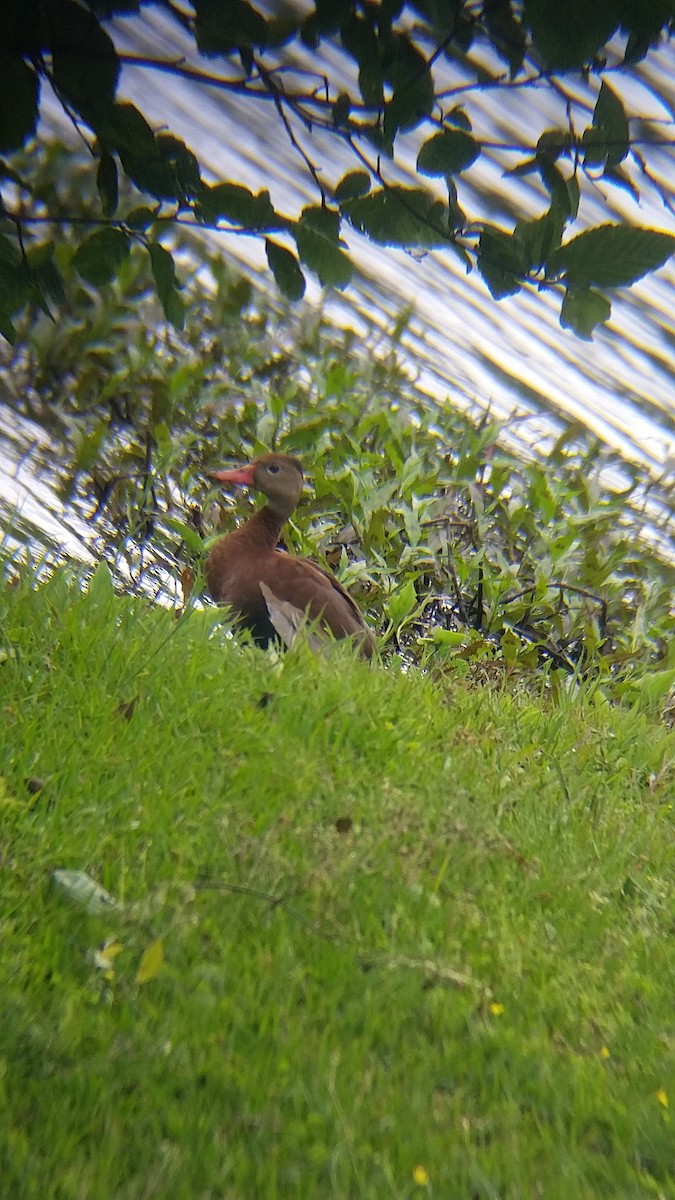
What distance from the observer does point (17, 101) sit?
2.12m

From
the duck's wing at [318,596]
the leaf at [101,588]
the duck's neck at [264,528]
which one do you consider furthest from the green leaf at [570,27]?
the duck's neck at [264,528]

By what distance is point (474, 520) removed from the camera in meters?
6.64

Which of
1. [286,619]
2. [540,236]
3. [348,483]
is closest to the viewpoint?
[540,236]

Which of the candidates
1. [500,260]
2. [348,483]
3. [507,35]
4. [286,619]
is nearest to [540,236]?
[500,260]

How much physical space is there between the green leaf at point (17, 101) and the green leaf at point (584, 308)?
37.0 inches

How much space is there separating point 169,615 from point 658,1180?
2.26 m

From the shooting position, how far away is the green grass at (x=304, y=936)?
99.1 inches

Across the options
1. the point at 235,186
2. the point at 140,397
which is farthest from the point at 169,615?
the point at 140,397

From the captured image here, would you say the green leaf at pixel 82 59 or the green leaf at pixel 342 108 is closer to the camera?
the green leaf at pixel 82 59

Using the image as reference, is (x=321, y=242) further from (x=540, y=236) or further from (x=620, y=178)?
(x=620, y=178)

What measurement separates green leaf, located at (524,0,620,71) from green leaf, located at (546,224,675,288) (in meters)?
0.30

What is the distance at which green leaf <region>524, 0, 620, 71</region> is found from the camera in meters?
1.96

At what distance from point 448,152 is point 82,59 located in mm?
621

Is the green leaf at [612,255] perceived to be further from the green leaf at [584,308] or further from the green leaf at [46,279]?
the green leaf at [46,279]
